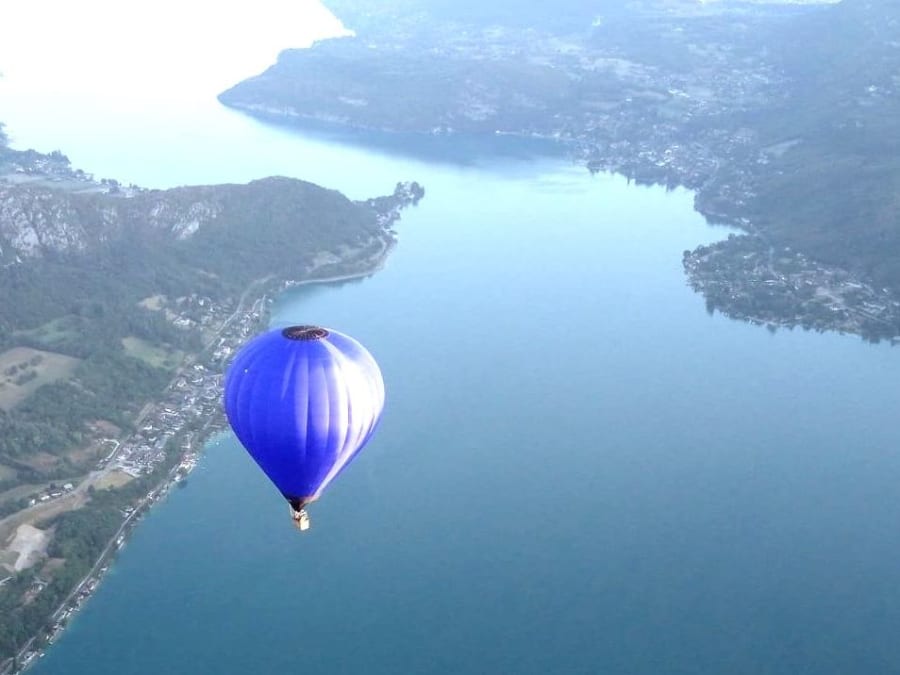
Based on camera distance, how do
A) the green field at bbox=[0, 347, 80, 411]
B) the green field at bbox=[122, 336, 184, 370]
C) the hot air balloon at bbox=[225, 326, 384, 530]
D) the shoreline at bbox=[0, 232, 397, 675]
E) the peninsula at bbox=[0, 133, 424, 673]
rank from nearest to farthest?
1. the hot air balloon at bbox=[225, 326, 384, 530]
2. the shoreline at bbox=[0, 232, 397, 675]
3. the peninsula at bbox=[0, 133, 424, 673]
4. the green field at bbox=[0, 347, 80, 411]
5. the green field at bbox=[122, 336, 184, 370]

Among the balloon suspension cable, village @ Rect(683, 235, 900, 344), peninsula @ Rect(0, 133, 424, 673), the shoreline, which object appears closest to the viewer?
the balloon suspension cable

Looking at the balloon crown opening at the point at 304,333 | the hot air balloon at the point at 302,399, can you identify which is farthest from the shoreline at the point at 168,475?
the balloon crown opening at the point at 304,333

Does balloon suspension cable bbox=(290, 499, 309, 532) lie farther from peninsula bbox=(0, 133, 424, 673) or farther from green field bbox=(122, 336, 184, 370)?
green field bbox=(122, 336, 184, 370)

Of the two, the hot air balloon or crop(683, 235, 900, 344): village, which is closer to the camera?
the hot air balloon

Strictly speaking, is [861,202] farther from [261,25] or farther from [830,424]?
[261,25]

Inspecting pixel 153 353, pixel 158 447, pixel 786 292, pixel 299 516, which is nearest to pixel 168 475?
pixel 158 447

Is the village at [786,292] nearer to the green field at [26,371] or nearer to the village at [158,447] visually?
the village at [158,447]

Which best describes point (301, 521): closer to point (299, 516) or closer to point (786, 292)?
point (299, 516)

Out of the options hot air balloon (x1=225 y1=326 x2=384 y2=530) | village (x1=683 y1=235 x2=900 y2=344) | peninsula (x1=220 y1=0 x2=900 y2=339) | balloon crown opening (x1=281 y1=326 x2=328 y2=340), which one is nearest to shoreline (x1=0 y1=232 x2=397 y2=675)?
hot air balloon (x1=225 y1=326 x2=384 y2=530)
